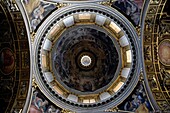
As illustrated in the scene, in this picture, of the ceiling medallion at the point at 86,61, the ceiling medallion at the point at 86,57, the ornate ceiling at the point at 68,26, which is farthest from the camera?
the ceiling medallion at the point at 86,61

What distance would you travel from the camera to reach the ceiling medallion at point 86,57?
1698 cm

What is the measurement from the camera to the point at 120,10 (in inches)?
656

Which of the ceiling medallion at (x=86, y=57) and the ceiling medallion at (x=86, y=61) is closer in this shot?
the ceiling medallion at (x=86, y=57)

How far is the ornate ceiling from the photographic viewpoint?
650 inches

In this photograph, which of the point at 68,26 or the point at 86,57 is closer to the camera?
the point at 68,26

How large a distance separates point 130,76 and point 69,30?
4.50 m

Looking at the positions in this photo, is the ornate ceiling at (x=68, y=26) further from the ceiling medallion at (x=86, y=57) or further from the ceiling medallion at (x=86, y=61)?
Result: the ceiling medallion at (x=86, y=61)

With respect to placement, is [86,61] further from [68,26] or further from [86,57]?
[68,26]

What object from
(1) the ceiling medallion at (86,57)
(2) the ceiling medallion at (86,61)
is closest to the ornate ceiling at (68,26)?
(1) the ceiling medallion at (86,57)

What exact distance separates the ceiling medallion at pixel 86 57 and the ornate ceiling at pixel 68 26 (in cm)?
5

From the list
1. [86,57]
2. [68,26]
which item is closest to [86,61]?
[86,57]

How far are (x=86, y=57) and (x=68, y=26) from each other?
319cm

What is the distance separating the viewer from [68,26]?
18.6 meters

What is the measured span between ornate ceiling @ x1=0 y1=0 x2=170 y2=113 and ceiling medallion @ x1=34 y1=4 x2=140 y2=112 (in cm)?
5
